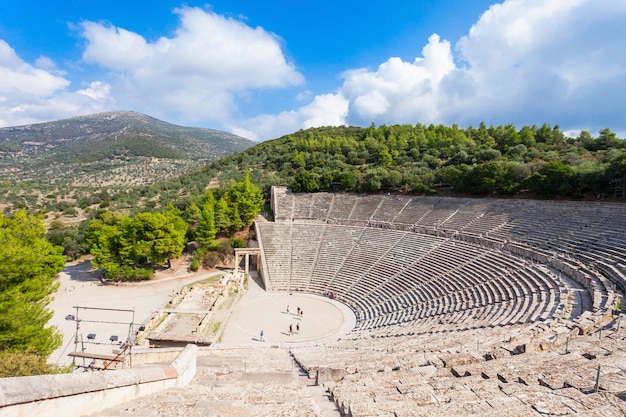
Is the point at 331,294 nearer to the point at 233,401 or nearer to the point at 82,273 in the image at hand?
the point at 233,401

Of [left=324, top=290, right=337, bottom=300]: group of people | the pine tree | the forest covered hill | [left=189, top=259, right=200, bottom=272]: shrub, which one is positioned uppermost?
the forest covered hill

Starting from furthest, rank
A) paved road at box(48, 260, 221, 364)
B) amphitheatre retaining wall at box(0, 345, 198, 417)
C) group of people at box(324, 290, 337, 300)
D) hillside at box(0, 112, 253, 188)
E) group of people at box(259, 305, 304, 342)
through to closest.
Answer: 1. hillside at box(0, 112, 253, 188)
2. group of people at box(324, 290, 337, 300)
3. group of people at box(259, 305, 304, 342)
4. paved road at box(48, 260, 221, 364)
5. amphitheatre retaining wall at box(0, 345, 198, 417)

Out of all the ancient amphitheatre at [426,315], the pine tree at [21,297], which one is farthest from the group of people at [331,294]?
the pine tree at [21,297]

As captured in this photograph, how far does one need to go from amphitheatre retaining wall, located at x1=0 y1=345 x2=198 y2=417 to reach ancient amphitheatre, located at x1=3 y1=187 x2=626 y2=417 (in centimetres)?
30

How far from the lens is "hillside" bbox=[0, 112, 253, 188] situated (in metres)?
92.4

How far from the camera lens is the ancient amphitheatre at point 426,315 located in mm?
5422

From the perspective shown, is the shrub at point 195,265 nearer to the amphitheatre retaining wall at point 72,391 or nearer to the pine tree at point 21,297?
the pine tree at point 21,297

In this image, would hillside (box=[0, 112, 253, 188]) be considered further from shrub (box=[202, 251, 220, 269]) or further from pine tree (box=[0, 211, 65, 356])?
pine tree (box=[0, 211, 65, 356])

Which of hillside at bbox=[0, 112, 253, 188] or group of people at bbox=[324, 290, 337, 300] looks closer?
group of people at bbox=[324, 290, 337, 300]

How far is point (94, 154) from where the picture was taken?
11650 centimetres

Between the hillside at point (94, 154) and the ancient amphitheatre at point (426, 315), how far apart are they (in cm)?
7243

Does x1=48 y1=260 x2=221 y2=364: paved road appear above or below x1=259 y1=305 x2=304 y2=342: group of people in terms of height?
below

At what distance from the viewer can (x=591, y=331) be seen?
1056 cm

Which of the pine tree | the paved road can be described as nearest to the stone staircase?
the pine tree
